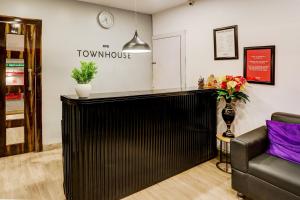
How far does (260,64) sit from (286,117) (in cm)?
86

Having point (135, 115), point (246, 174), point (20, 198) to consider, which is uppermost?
point (135, 115)

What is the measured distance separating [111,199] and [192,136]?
57.9 inches

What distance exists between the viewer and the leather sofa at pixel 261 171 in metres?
2.10

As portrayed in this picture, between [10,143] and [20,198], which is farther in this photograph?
[10,143]

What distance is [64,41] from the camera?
4.05 metres

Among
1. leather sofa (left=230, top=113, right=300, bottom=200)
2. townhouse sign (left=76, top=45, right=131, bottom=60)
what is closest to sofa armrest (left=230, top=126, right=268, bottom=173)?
leather sofa (left=230, top=113, right=300, bottom=200)

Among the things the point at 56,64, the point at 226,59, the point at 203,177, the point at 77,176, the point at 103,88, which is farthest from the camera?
the point at 103,88

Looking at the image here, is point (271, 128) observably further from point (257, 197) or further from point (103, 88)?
point (103, 88)

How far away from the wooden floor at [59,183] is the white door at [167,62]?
187 centimetres

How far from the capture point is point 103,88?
15.0 ft

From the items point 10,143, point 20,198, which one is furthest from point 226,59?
point 10,143

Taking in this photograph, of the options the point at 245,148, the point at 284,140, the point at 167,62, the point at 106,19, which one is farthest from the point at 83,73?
the point at 167,62

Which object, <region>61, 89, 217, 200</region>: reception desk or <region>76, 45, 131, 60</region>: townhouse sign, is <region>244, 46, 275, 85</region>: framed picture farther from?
<region>76, 45, 131, 60</region>: townhouse sign

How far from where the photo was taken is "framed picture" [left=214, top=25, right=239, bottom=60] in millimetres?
3477
